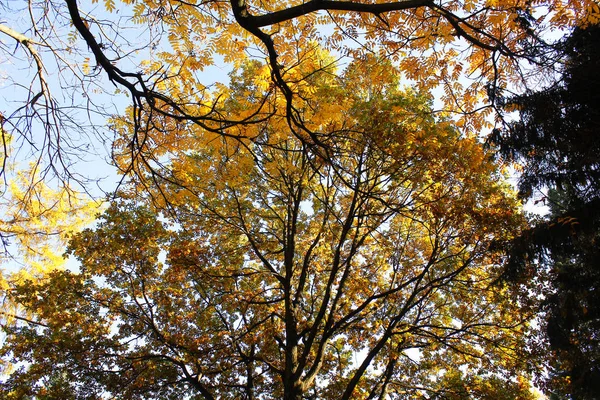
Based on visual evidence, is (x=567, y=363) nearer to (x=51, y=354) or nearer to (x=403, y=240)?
(x=403, y=240)

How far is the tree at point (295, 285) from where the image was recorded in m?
6.27

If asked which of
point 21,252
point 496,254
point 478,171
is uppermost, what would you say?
point 21,252

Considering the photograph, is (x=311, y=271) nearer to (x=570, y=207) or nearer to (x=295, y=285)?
(x=295, y=285)

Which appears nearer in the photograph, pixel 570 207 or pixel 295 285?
pixel 570 207

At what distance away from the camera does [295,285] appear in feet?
26.4

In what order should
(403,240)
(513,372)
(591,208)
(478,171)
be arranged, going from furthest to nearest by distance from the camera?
(403,240) → (513,372) → (478,171) → (591,208)

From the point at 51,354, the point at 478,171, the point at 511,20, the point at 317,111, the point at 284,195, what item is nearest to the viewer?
the point at 511,20

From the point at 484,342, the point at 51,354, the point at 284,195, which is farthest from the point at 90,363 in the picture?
the point at 484,342

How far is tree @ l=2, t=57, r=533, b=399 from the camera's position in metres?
6.27

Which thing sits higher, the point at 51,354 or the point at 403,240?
the point at 403,240

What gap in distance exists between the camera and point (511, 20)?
2.72 m

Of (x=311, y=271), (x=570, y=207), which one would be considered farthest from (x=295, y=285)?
(x=570, y=207)

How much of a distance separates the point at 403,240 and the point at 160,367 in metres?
5.36

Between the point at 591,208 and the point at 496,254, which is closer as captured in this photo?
the point at 591,208
